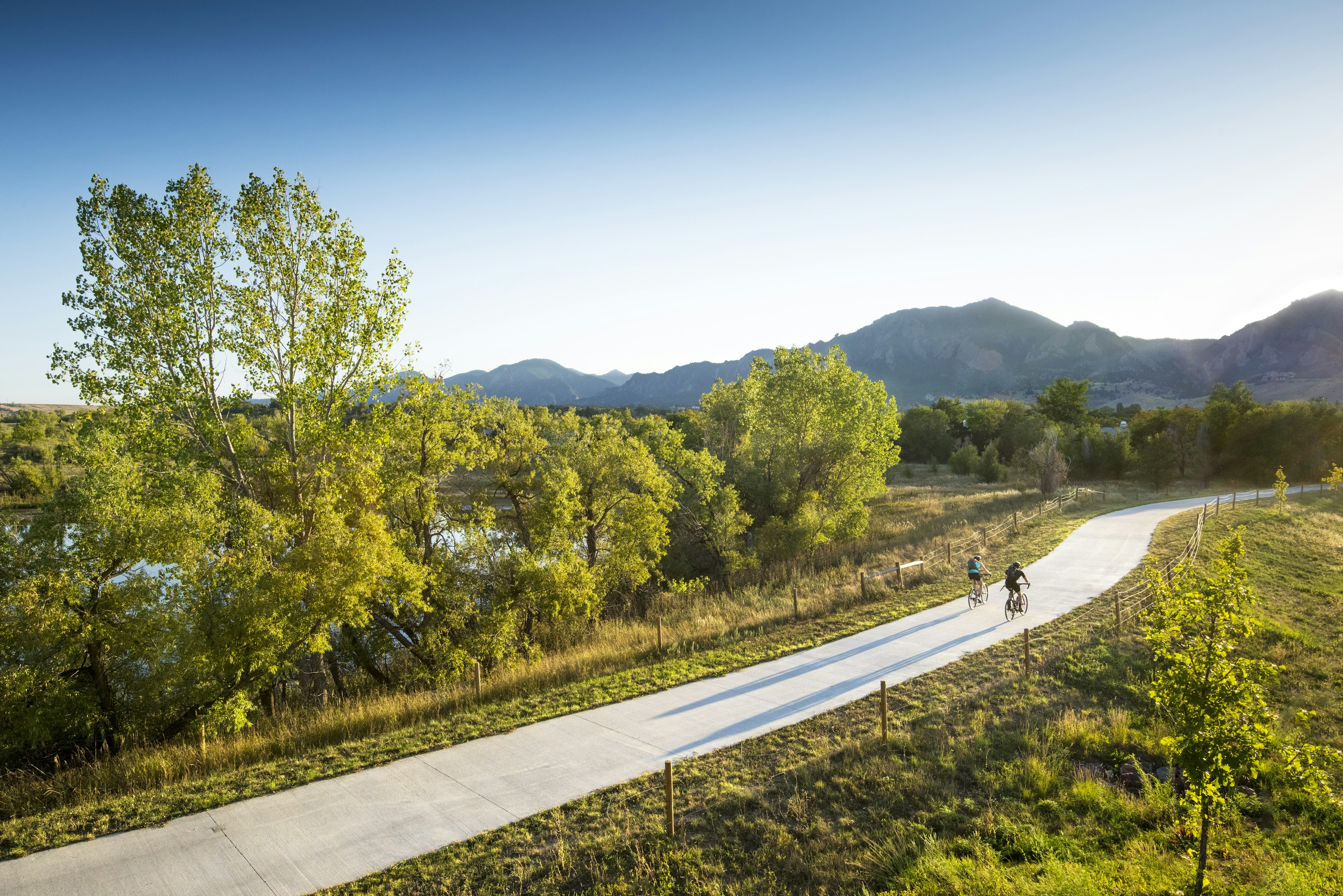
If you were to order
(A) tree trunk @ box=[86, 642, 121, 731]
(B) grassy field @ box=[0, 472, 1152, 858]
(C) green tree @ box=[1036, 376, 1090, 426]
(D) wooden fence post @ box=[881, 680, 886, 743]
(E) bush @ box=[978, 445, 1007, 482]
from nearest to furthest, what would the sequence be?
(B) grassy field @ box=[0, 472, 1152, 858] → (D) wooden fence post @ box=[881, 680, 886, 743] → (A) tree trunk @ box=[86, 642, 121, 731] → (E) bush @ box=[978, 445, 1007, 482] → (C) green tree @ box=[1036, 376, 1090, 426]

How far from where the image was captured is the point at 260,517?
1491 cm

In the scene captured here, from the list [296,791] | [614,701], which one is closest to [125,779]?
[296,791]

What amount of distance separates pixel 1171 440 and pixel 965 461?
A: 61.5 feet

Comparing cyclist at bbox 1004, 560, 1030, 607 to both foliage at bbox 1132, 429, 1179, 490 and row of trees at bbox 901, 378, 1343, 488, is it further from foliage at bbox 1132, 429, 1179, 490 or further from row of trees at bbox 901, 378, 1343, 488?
foliage at bbox 1132, 429, 1179, 490

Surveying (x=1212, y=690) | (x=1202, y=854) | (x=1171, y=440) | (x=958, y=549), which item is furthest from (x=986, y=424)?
(x=1202, y=854)

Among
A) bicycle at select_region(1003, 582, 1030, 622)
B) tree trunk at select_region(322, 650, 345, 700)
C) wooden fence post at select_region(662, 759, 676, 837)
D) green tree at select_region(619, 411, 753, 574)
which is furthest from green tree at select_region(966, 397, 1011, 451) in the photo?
wooden fence post at select_region(662, 759, 676, 837)

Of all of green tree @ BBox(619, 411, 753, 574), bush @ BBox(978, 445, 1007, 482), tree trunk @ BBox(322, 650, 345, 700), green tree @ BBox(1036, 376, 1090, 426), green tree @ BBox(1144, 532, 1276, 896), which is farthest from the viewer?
green tree @ BBox(1036, 376, 1090, 426)

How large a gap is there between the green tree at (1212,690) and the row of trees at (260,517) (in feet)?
46.2

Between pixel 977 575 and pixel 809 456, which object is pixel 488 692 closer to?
pixel 977 575

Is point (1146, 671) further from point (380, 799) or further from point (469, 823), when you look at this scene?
point (380, 799)

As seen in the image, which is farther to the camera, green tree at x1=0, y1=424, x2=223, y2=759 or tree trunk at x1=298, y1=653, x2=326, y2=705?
tree trunk at x1=298, y1=653, x2=326, y2=705

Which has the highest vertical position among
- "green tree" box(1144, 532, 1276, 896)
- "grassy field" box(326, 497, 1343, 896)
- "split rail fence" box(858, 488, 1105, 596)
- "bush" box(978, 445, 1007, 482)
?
"green tree" box(1144, 532, 1276, 896)

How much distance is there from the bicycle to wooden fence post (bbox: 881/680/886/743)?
884 centimetres

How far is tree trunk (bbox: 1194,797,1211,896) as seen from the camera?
664cm
